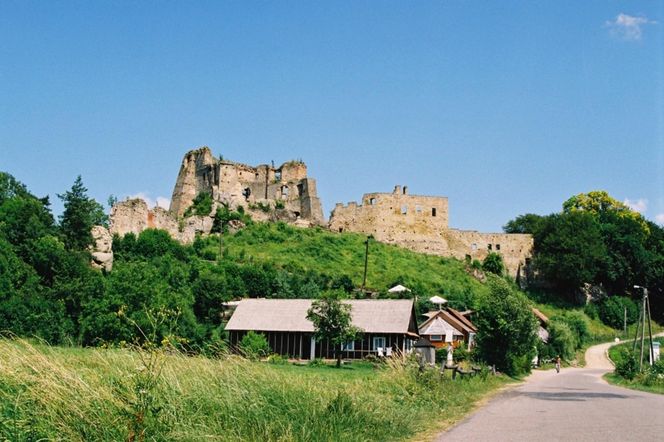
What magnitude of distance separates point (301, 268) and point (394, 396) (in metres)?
40.9

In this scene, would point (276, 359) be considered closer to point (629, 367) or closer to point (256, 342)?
point (256, 342)

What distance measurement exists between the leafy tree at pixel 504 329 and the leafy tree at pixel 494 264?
38344 millimetres

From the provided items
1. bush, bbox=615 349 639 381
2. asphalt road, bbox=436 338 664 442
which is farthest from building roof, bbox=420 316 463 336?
asphalt road, bbox=436 338 664 442

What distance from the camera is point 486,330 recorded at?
30.8 m

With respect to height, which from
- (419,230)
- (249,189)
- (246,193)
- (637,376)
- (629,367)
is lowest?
(637,376)

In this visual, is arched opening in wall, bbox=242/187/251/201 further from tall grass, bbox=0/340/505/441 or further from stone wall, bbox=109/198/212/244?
tall grass, bbox=0/340/505/441

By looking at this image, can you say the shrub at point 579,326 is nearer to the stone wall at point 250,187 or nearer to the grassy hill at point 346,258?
the grassy hill at point 346,258

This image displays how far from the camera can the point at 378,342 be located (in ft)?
128

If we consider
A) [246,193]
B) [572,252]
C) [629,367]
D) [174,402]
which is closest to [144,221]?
[246,193]

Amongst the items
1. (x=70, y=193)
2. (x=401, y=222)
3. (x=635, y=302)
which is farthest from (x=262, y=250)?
(x=635, y=302)

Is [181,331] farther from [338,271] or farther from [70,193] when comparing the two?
[70,193]

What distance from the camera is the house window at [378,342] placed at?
38.9 m

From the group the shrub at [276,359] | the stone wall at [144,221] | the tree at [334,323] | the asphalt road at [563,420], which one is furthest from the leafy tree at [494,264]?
the asphalt road at [563,420]

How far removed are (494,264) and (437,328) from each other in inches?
1039
